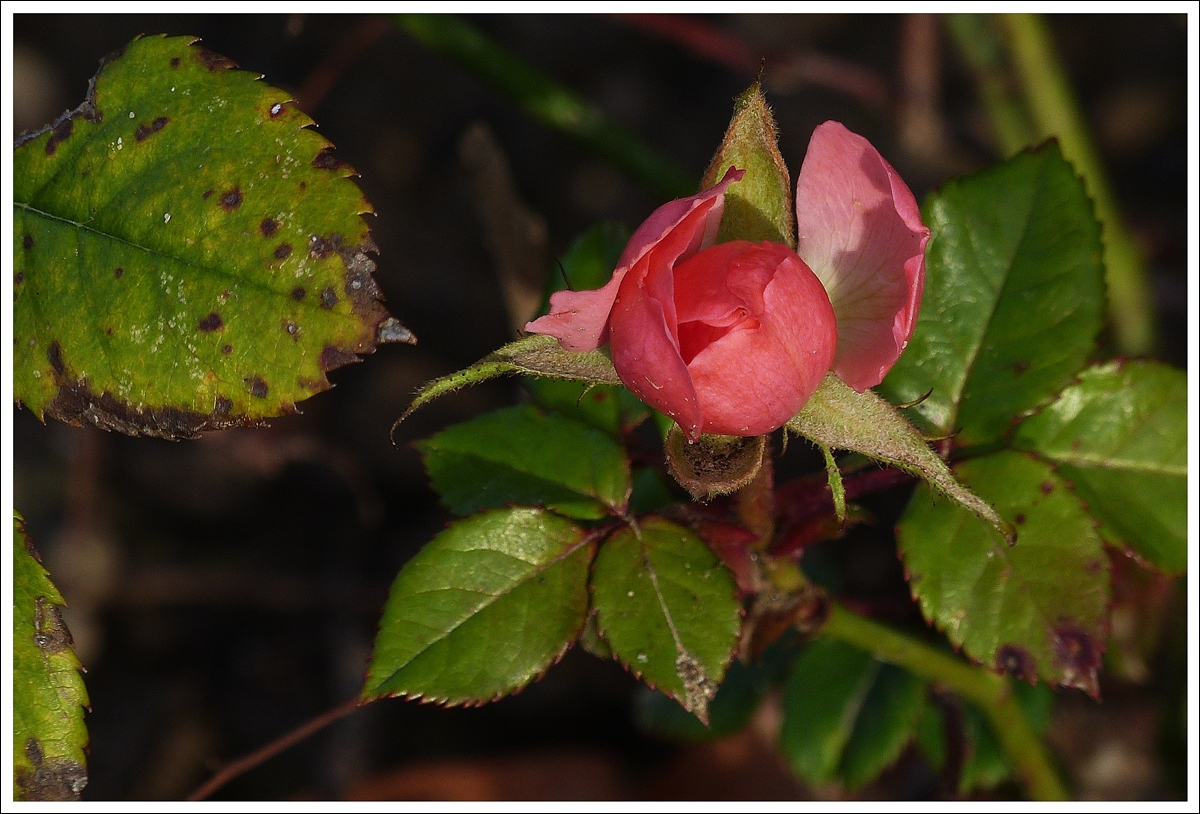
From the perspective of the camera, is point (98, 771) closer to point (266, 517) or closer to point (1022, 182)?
point (266, 517)

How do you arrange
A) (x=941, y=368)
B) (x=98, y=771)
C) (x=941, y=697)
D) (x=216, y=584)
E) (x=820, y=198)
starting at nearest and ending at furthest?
(x=820, y=198), (x=941, y=368), (x=941, y=697), (x=98, y=771), (x=216, y=584)

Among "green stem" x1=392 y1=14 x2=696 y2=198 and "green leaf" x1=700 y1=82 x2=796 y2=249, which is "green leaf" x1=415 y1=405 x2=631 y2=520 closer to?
"green leaf" x1=700 y1=82 x2=796 y2=249

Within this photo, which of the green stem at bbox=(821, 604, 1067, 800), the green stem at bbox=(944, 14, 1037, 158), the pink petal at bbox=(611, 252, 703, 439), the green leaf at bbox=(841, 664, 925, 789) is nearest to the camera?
the pink petal at bbox=(611, 252, 703, 439)

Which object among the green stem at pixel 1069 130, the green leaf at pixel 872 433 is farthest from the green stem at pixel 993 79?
the green leaf at pixel 872 433

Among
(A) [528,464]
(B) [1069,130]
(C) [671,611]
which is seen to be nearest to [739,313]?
(C) [671,611]

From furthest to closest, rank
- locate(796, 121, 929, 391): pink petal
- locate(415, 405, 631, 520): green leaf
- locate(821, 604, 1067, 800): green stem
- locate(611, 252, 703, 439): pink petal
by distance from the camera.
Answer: locate(821, 604, 1067, 800): green stem → locate(415, 405, 631, 520): green leaf → locate(796, 121, 929, 391): pink petal → locate(611, 252, 703, 439): pink petal

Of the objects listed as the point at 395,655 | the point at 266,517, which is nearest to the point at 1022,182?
the point at 395,655

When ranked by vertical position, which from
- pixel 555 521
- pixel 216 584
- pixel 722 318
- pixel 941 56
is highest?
pixel 941 56

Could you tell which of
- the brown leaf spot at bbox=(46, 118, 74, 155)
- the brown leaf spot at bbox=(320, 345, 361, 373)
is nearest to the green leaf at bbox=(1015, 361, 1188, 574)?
the brown leaf spot at bbox=(320, 345, 361, 373)
